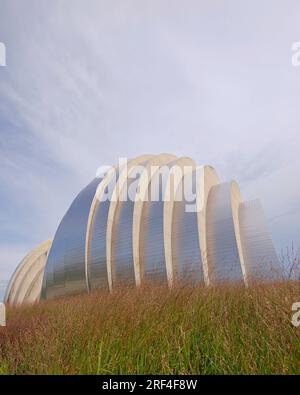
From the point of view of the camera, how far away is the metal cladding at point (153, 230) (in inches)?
598

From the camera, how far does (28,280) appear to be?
32.1 meters

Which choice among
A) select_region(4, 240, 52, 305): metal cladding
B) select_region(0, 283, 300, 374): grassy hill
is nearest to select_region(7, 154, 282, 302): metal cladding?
select_region(0, 283, 300, 374): grassy hill

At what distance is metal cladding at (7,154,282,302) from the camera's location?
15.2 metres

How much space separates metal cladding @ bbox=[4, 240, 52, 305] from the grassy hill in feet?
97.7

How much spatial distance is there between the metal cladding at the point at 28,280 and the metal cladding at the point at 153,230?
44.8 feet

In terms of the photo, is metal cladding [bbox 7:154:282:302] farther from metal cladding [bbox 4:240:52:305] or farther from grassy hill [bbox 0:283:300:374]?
metal cladding [bbox 4:240:52:305]

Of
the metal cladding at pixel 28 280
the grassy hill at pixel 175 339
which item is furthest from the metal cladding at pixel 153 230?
the metal cladding at pixel 28 280

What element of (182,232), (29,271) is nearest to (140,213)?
(182,232)

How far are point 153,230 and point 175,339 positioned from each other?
12597 mm

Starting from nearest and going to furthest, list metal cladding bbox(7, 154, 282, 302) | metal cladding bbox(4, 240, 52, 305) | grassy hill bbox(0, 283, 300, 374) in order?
grassy hill bbox(0, 283, 300, 374), metal cladding bbox(7, 154, 282, 302), metal cladding bbox(4, 240, 52, 305)

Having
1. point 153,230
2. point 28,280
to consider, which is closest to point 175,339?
point 153,230

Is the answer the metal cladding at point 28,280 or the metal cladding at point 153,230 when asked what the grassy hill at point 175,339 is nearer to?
the metal cladding at point 153,230

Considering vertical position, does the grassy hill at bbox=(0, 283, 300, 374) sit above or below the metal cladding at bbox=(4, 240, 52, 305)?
below
